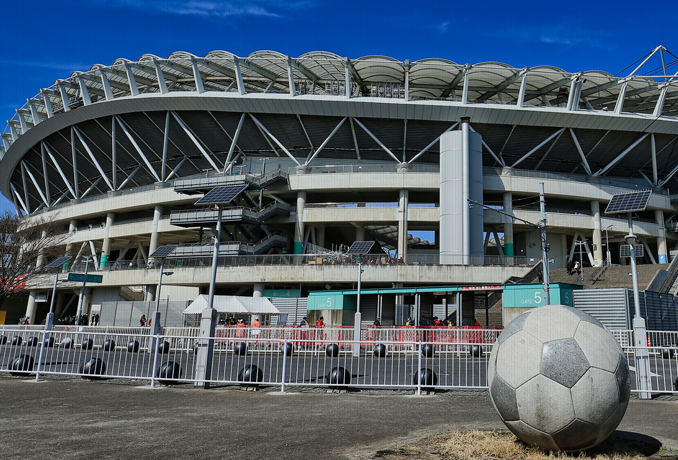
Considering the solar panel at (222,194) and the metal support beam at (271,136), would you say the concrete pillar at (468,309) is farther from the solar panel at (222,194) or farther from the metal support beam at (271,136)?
the metal support beam at (271,136)

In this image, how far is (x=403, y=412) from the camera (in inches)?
365

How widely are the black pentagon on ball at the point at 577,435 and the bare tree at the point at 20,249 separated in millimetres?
45855

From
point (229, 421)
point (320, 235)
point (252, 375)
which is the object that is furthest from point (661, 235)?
point (229, 421)

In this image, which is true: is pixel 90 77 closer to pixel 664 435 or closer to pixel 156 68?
pixel 156 68

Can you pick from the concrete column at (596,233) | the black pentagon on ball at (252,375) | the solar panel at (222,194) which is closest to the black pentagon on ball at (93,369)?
the black pentagon on ball at (252,375)

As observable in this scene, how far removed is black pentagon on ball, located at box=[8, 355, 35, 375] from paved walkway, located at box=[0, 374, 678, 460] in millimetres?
1995

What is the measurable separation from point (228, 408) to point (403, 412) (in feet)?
10.9

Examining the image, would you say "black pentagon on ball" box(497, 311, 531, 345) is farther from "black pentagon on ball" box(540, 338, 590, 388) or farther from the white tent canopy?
the white tent canopy

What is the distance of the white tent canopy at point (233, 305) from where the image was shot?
29812 mm

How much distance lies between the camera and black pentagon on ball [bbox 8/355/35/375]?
46.6 feet

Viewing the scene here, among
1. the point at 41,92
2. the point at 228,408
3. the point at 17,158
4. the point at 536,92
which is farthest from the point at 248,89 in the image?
the point at 228,408

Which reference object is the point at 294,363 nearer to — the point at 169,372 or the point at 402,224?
the point at 169,372

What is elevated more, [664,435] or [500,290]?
[500,290]

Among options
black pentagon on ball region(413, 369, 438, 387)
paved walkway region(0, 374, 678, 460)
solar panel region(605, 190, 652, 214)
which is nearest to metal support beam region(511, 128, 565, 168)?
solar panel region(605, 190, 652, 214)
